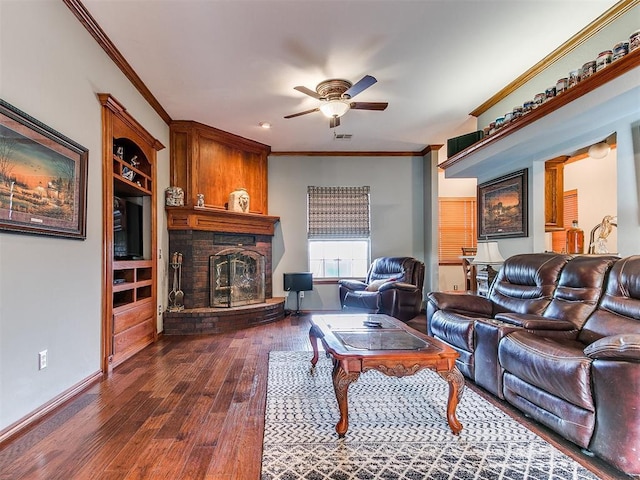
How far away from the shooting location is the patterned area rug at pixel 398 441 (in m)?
1.68

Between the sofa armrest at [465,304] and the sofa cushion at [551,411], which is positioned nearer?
the sofa cushion at [551,411]

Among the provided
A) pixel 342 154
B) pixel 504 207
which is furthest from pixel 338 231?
pixel 504 207

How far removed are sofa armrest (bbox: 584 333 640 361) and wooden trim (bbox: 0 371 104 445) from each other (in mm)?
3180

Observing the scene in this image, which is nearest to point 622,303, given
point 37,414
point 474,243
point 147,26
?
point 37,414

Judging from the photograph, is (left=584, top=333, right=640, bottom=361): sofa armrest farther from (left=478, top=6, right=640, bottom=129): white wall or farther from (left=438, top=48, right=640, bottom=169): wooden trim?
(left=478, top=6, right=640, bottom=129): white wall

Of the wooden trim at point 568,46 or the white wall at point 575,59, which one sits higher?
the wooden trim at point 568,46

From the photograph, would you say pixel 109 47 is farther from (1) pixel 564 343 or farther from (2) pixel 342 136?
(1) pixel 564 343

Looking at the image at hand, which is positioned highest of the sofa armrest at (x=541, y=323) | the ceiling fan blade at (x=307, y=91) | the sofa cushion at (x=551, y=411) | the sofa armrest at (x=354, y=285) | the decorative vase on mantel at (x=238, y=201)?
the ceiling fan blade at (x=307, y=91)

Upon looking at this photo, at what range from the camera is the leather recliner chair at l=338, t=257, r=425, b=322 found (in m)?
5.00

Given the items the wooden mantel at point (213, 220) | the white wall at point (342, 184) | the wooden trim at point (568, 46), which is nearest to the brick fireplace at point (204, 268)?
the wooden mantel at point (213, 220)

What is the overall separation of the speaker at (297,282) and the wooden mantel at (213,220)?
894mm

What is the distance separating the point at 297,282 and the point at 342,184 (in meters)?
2.03

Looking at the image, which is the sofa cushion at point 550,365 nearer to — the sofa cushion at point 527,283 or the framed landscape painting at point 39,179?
the sofa cushion at point 527,283

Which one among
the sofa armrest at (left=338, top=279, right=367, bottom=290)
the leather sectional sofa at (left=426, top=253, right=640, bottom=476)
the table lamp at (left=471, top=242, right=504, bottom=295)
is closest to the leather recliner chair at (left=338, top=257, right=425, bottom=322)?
the sofa armrest at (left=338, top=279, right=367, bottom=290)
